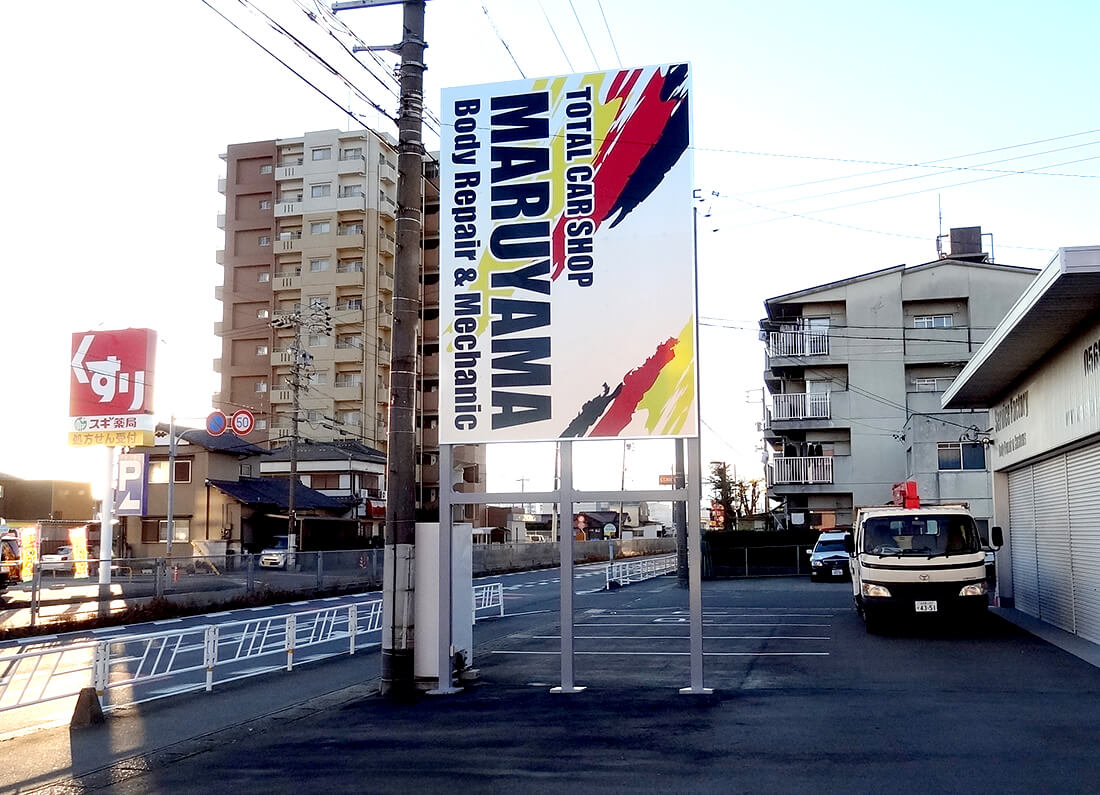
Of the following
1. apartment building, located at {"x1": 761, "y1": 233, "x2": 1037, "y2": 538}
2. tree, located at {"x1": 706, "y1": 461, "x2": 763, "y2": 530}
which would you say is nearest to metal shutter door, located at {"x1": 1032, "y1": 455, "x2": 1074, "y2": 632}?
apartment building, located at {"x1": 761, "y1": 233, "x2": 1037, "y2": 538}

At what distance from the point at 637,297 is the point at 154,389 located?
25.1m

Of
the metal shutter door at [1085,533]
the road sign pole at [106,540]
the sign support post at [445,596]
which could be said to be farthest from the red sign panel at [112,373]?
the metal shutter door at [1085,533]

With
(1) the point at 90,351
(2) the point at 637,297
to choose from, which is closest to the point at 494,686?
(2) the point at 637,297

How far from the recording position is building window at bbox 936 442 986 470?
3753cm

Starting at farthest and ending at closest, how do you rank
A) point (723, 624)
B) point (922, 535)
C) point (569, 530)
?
point (723, 624)
point (922, 535)
point (569, 530)

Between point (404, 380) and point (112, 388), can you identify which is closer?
point (404, 380)

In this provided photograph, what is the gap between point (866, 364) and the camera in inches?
1705

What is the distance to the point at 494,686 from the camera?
470 inches

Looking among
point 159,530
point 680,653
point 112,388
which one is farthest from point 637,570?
point 680,653

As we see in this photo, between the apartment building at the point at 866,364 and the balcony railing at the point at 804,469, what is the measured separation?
0.04 metres

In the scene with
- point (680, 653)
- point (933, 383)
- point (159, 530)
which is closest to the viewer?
point (680, 653)

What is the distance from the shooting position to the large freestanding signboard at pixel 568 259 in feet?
36.4

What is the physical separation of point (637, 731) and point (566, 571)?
262cm

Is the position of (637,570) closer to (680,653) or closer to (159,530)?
(159,530)
